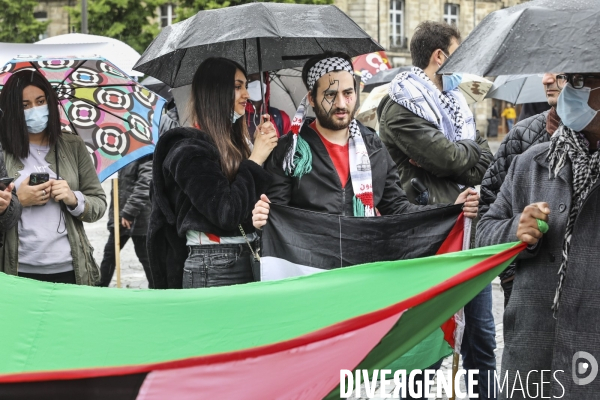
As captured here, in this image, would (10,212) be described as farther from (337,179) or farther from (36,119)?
(337,179)

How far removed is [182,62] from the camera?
6.15m

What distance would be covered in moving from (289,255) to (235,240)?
0.32 meters

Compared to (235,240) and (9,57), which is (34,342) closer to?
(235,240)

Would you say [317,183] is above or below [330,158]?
below

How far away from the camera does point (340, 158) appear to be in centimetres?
541

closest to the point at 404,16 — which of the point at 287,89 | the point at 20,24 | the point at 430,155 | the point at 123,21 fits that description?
the point at 123,21

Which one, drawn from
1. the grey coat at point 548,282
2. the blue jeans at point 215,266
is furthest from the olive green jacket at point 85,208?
the grey coat at point 548,282

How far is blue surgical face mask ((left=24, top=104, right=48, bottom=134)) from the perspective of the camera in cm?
612

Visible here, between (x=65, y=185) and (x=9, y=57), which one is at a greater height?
(x=9, y=57)

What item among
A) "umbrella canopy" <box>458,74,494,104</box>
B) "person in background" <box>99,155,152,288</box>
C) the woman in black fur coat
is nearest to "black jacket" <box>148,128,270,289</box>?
the woman in black fur coat

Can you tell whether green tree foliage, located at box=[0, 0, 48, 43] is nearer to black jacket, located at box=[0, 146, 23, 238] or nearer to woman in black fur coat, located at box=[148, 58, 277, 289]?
black jacket, located at box=[0, 146, 23, 238]

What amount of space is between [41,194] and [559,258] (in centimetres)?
317

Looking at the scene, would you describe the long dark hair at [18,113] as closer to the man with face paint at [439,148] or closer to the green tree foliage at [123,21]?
the man with face paint at [439,148]

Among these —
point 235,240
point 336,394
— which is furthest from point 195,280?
point 336,394
